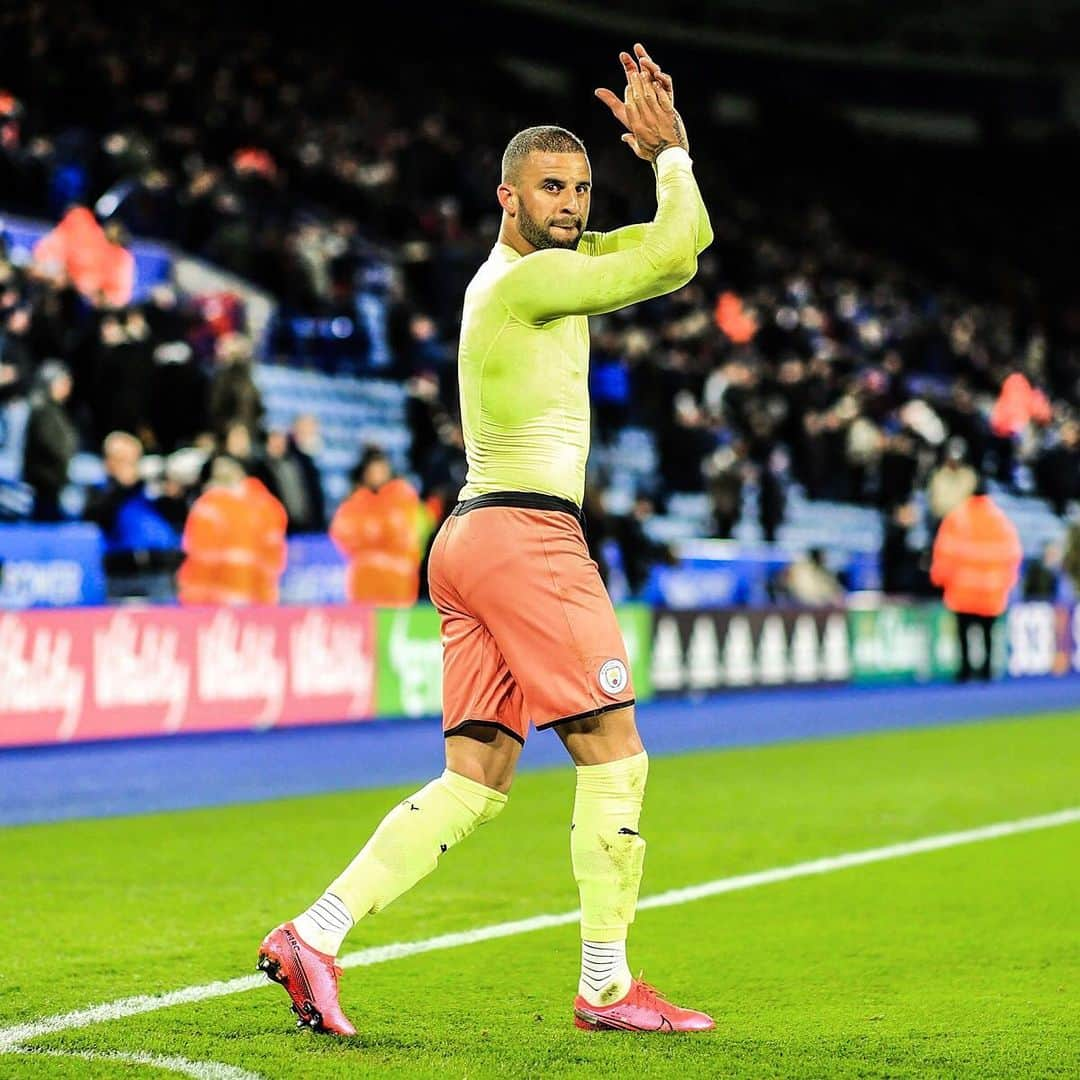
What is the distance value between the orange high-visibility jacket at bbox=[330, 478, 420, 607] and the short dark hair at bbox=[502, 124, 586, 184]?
1029 centimetres

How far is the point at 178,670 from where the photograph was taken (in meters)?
11.7

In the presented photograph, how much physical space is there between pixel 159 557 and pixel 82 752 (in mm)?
2107

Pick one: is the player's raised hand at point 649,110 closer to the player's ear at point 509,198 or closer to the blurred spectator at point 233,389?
the player's ear at point 509,198

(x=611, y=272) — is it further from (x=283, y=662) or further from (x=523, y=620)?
(x=283, y=662)

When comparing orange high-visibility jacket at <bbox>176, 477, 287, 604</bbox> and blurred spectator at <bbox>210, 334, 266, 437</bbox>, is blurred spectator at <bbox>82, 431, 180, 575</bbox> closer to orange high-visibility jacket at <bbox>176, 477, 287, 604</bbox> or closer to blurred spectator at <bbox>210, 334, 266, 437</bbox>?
orange high-visibility jacket at <bbox>176, 477, 287, 604</bbox>

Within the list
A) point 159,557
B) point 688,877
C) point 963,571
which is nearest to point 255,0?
point 963,571

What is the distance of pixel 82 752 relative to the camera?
11375 millimetres

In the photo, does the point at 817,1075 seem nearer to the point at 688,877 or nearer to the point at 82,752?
the point at 688,877

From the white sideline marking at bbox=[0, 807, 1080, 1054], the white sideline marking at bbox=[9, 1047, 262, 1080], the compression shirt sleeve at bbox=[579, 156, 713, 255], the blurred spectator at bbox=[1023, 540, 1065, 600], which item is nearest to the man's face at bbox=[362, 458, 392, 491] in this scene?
the white sideline marking at bbox=[0, 807, 1080, 1054]

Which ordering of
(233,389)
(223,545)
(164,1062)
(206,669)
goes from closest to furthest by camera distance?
(164,1062) < (206,669) < (223,545) < (233,389)

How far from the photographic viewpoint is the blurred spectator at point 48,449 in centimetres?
Result: 1312

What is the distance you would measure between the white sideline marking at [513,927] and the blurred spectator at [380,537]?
645 centimetres

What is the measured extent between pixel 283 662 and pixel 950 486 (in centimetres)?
1027

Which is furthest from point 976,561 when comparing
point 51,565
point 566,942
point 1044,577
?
point 566,942
